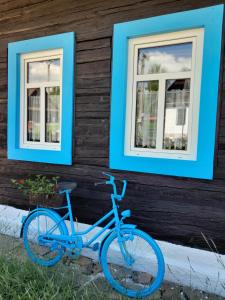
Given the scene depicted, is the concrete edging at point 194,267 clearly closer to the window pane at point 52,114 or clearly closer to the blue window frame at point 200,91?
the blue window frame at point 200,91

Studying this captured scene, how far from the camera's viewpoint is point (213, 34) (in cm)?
285

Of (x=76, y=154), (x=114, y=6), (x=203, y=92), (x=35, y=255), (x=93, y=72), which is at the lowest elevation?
(x=35, y=255)

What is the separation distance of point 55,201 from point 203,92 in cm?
196

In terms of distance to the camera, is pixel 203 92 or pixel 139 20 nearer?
pixel 203 92

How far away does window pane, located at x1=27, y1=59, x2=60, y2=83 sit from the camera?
4.05 meters

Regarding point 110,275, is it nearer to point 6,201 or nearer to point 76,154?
point 76,154

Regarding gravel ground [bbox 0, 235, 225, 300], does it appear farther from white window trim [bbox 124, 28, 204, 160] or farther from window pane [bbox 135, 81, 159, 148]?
window pane [bbox 135, 81, 159, 148]

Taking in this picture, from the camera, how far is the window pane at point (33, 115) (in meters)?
4.30

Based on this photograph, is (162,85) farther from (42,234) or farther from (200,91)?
(42,234)

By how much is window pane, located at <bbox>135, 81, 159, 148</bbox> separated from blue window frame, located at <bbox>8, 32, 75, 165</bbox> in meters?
0.90

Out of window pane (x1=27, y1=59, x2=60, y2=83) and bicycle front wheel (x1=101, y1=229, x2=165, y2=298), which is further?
window pane (x1=27, y1=59, x2=60, y2=83)

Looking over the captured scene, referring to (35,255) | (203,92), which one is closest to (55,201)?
(35,255)

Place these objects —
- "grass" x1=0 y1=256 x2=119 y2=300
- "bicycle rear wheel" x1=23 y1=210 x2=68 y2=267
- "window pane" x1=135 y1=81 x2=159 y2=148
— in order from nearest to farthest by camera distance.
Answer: "grass" x1=0 y1=256 x2=119 y2=300 → "bicycle rear wheel" x1=23 y1=210 x2=68 y2=267 → "window pane" x1=135 y1=81 x2=159 y2=148

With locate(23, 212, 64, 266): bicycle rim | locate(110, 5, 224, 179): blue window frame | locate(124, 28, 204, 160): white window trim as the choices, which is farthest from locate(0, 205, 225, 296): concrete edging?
locate(124, 28, 204, 160): white window trim
